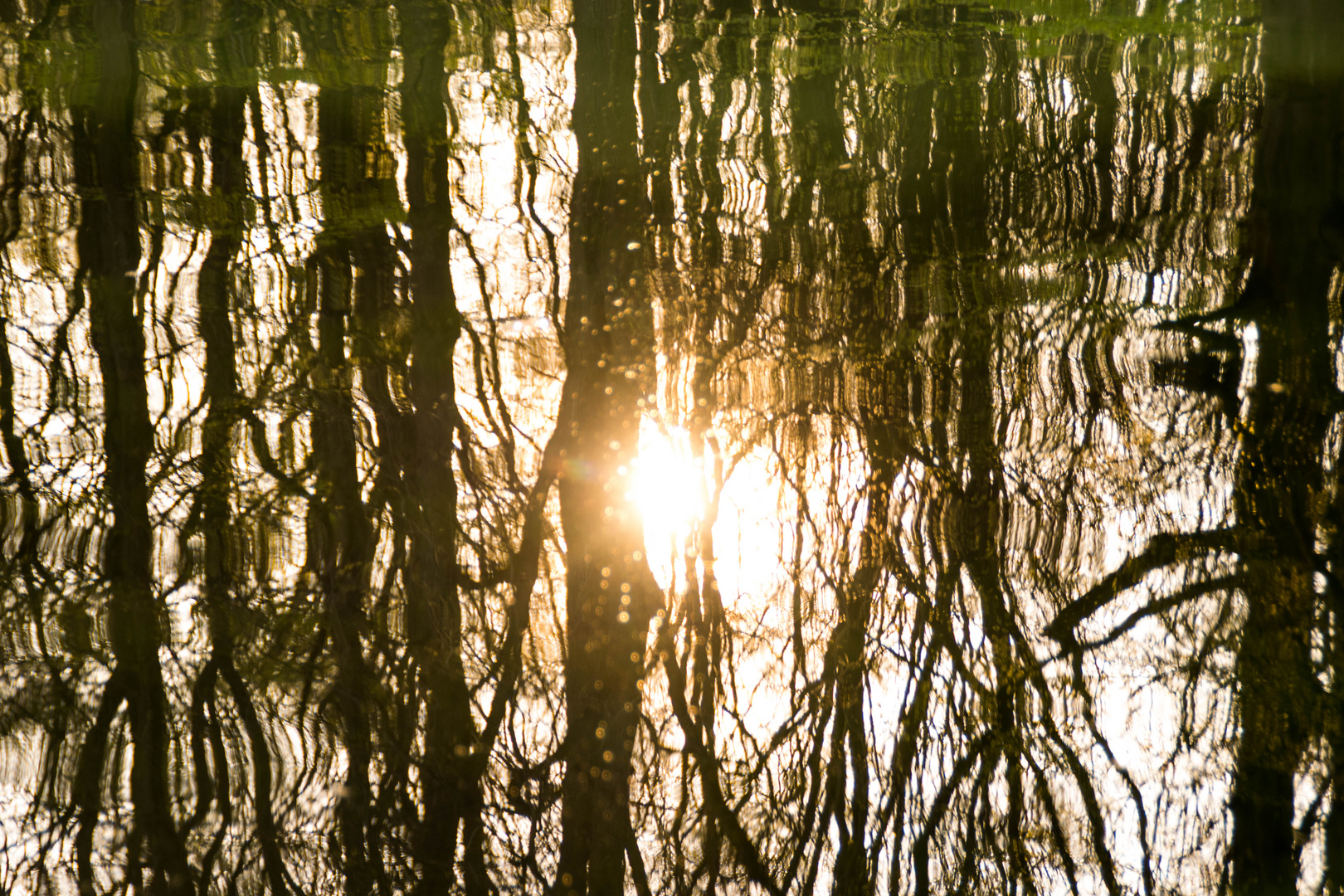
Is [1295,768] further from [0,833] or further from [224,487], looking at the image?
[0,833]

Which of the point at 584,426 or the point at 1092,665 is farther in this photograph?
the point at 584,426

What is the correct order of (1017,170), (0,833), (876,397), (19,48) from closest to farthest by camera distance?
(0,833) → (876,397) → (1017,170) → (19,48)

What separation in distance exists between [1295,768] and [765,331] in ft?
3.18

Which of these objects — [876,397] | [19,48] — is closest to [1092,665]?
[876,397]

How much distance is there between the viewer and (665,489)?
1.30 metres

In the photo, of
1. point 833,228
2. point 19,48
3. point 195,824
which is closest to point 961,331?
point 833,228

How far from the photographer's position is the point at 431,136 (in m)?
1.77

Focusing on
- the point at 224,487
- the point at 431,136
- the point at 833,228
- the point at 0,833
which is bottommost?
the point at 0,833

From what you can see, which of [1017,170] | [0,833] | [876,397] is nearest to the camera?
[0,833]

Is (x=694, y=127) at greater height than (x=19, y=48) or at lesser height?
lesser

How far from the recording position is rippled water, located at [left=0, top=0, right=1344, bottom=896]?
3.58ft

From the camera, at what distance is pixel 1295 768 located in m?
1.12

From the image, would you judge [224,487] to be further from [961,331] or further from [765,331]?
[961,331]

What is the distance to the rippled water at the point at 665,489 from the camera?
109 centimetres
